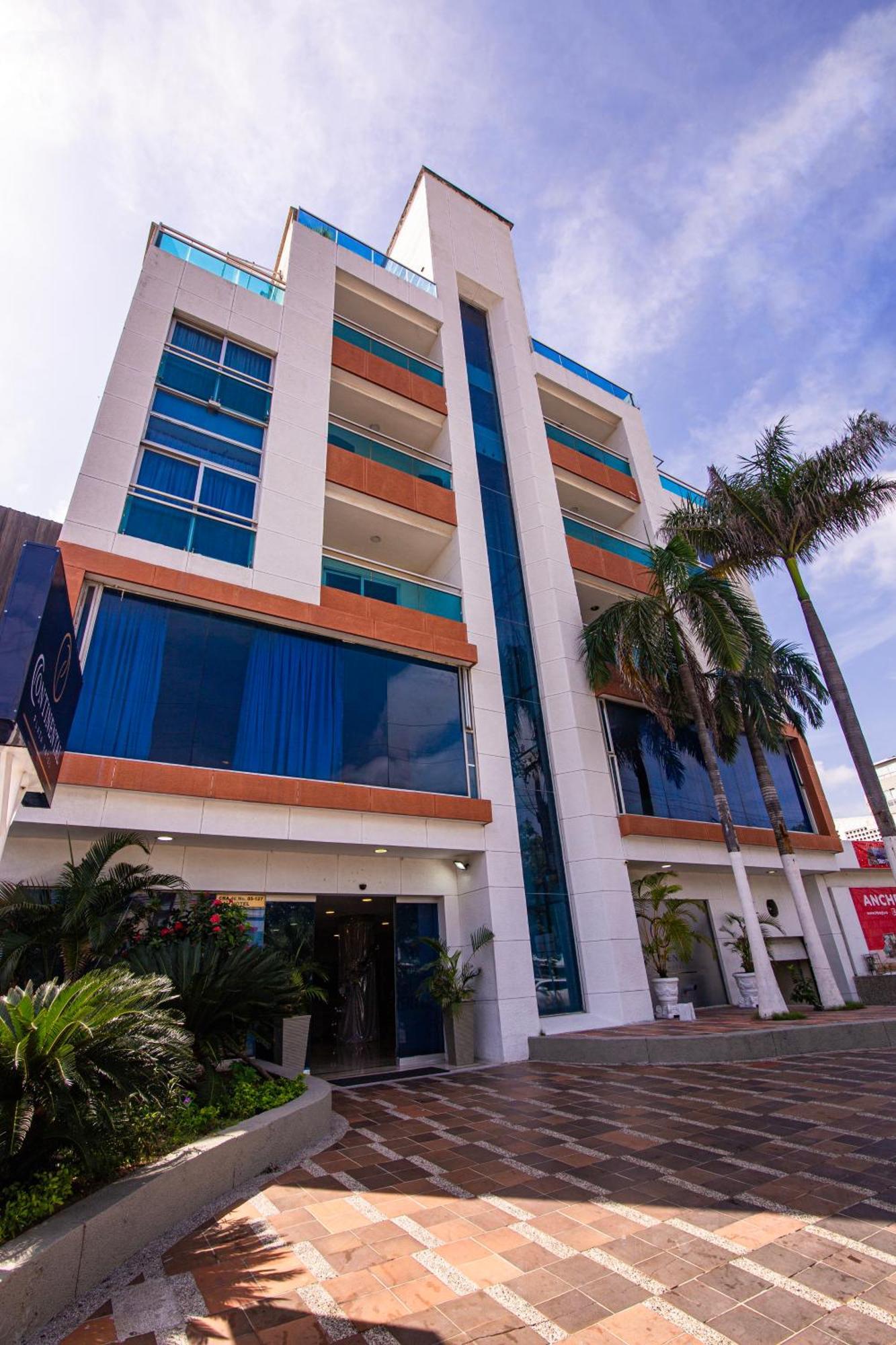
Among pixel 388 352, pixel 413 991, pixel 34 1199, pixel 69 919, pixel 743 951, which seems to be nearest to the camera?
pixel 34 1199

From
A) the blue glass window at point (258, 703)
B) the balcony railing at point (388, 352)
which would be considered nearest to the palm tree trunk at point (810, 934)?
the blue glass window at point (258, 703)

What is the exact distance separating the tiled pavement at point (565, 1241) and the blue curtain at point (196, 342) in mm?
14831

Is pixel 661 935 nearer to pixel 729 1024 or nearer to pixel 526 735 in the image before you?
pixel 729 1024

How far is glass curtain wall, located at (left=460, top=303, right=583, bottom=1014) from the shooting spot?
1262 centimetres

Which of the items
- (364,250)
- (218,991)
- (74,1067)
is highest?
(364,250)

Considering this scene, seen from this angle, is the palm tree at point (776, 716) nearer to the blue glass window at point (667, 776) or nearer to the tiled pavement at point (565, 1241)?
the blue glass window at point (667, 776)

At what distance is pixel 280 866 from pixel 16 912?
13.4ft

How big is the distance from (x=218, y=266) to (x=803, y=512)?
1470cm

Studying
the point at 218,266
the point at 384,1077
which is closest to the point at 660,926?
the point at 384,1077

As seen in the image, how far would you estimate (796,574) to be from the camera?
1358 cm

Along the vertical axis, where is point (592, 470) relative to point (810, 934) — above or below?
above

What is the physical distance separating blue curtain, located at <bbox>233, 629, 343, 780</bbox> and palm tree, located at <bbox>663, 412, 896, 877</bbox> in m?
9.59

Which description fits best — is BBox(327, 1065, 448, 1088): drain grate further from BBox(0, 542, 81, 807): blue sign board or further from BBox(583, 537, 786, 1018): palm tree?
BBox(0, 542, 81, 807): blue sign board

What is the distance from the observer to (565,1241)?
3832 millimetres
